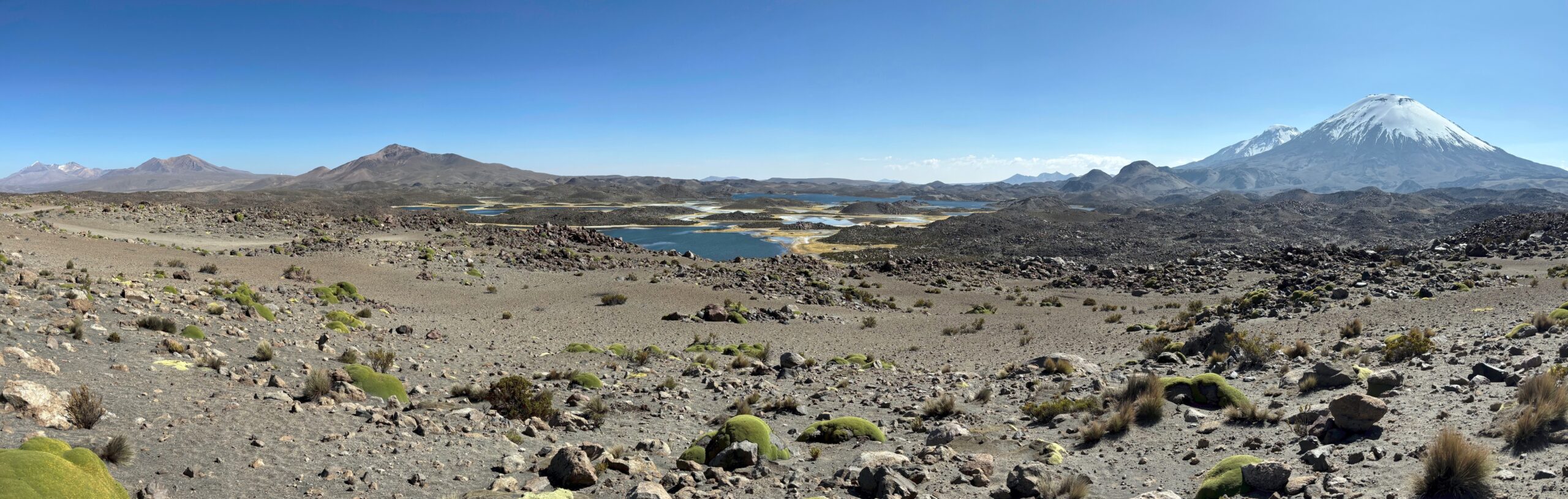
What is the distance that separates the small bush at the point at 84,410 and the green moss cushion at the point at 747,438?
5.62 meters

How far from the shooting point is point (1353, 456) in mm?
5742

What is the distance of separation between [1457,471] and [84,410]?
1114 centimetres

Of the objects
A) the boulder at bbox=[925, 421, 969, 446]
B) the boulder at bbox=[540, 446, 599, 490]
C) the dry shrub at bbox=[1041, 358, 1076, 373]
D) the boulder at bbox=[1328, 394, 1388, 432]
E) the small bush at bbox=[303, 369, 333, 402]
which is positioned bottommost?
the dry shrub at bbox=[1041, 358, 1076, 373]

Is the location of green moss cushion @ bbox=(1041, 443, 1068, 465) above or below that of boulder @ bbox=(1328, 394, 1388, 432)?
below

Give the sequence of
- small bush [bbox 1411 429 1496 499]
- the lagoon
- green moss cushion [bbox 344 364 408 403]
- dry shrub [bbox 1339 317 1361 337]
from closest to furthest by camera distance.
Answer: small bush [bbox 1411 429 1496 499] → green moss cushion [bbox 344 364 408 403] → dry shrub [bbox 1339 317 1361 337] → the lagoon

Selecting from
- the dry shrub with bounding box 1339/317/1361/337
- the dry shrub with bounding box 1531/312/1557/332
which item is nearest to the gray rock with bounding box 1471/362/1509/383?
the dry shrub with bounding box 1531/312/1557/332

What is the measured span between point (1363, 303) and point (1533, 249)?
1814cm

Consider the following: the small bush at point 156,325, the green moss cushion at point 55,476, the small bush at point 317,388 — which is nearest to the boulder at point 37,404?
the green moss cushion at point 55,476

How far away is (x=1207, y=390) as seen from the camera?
29.3 feet

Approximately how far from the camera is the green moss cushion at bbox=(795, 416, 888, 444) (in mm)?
8430

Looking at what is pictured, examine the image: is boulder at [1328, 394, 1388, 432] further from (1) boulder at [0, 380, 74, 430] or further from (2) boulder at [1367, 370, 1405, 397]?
(1) boulder at [0, 380, 74, 430]

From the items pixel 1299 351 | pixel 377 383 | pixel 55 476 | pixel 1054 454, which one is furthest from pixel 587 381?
pixel 1299 351

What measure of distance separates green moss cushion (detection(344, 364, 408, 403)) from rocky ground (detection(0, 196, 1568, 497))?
0.04m

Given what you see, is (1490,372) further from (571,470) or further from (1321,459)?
(571,470)
